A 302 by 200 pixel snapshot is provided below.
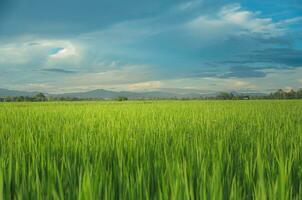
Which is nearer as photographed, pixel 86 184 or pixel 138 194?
pixel 86 184

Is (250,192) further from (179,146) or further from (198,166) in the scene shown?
(179,146)

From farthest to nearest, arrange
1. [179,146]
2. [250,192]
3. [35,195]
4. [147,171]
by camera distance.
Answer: [179,146] < [147,171] < [250,192] < [35,195]

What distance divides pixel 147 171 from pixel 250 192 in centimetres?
55

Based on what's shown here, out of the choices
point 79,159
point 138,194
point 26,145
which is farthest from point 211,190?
point 26,145

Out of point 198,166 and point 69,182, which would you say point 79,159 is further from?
point 198,166

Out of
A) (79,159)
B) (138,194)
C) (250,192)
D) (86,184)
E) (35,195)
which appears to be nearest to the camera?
(86,184)

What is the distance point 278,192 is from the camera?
1570 millimetres

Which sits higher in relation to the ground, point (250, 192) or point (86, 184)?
point (86, 184)

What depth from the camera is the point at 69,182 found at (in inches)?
73.2

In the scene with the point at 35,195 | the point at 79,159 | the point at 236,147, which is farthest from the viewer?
the point at 236,147

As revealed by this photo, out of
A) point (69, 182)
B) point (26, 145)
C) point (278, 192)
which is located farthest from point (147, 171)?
point (26, 145)

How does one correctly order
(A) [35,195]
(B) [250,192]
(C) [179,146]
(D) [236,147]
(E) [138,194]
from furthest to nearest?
(D) [236,147], (C) [179,146], (B) [250,192], (A) [35,195], (E) [138,194]

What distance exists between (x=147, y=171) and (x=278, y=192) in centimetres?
71

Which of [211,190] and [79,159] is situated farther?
[79,159]
